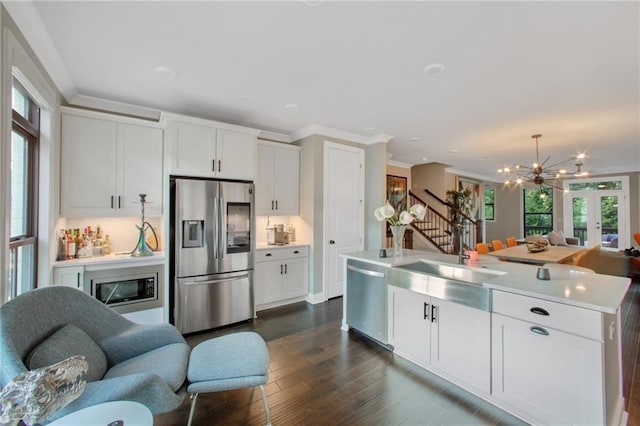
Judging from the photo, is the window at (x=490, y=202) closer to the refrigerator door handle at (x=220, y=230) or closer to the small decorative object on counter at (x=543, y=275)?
the small decorative object on counter at (x=543, y=275)

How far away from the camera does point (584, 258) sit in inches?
177

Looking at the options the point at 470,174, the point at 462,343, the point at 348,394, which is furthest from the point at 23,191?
the point at 470,174

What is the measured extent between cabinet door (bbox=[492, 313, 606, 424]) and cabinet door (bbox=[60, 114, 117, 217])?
397cm

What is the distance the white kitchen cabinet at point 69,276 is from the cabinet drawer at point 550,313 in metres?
3.75

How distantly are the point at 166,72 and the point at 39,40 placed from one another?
32.9 inches

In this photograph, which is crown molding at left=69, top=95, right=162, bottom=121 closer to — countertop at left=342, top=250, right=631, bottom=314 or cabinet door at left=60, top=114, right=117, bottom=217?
cabinet door at left=60, top=114, right=117, bottom=217

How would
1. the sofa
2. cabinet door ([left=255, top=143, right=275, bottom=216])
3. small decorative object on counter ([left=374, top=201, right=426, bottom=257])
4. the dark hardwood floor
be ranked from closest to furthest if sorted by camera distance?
the sofa
the dark hardwood floor
small decorative object on counter ([left=374, top=201, right=426, bottom=257])
cabinet door ([left=255, top=143, right=275, bottom=216])

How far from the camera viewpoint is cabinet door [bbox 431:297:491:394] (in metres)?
2.06

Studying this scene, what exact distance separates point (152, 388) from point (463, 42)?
3038 mm

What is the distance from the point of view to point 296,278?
4312 millimetres

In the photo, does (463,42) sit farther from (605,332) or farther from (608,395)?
(608,395)

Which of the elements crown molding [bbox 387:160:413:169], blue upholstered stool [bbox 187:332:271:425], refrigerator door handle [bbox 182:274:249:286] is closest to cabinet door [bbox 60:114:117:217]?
refrigerator door handle [bbox 182:274:249:286]

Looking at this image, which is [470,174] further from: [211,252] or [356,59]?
[211,252]

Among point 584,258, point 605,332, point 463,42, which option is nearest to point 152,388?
point 605,332
